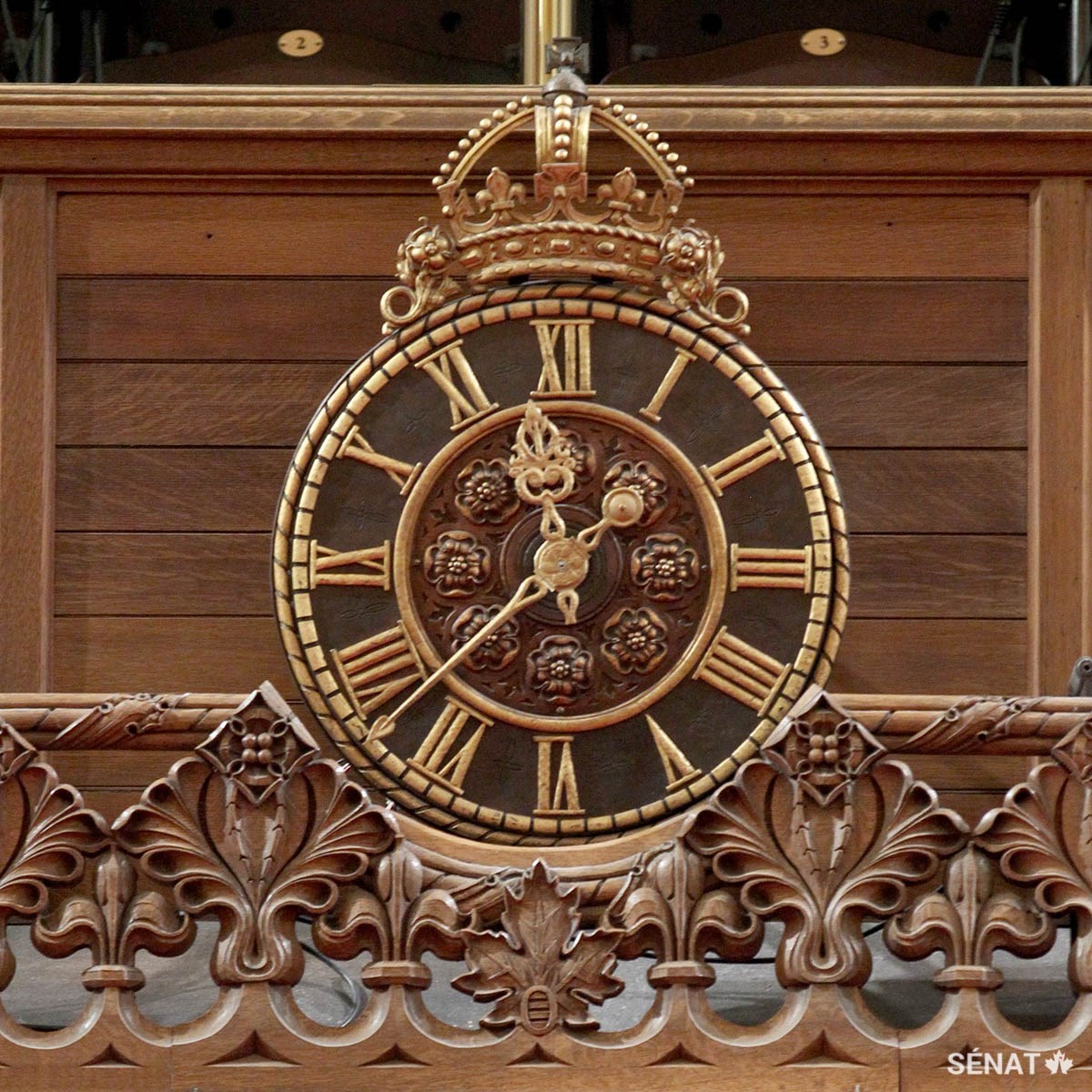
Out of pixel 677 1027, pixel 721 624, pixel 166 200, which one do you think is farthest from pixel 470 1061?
pixel 166 200

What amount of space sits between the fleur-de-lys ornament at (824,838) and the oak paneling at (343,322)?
0.65 meters

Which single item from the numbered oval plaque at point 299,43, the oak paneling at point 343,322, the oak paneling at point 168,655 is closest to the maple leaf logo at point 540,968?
the oak paneling at point 168,655

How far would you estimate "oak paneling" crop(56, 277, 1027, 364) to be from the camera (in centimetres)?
298

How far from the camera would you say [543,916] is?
245 centimetres

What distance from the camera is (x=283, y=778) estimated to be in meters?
2.47

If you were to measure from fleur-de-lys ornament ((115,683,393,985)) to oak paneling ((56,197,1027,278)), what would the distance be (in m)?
0.71

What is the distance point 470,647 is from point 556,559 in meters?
0.13

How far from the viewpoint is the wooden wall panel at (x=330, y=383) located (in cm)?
295

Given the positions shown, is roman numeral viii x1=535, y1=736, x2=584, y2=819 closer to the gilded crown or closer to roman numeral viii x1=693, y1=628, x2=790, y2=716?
roman numeral viii x1=693, y1=628, x2=790, y2=716

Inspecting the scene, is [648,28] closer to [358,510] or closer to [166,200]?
[166,200]

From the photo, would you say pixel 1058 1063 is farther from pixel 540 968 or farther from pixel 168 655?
pixel 168 655

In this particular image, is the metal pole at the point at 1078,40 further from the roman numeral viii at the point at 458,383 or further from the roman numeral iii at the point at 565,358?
the roman numeral viii at the point at 458,383

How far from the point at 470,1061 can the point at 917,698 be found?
56cm

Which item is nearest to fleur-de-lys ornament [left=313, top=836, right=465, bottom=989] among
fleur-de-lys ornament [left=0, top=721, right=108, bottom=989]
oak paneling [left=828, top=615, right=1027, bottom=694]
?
fleur-de-lys ornament [left=0, top=721, right=108, bottom=989]
